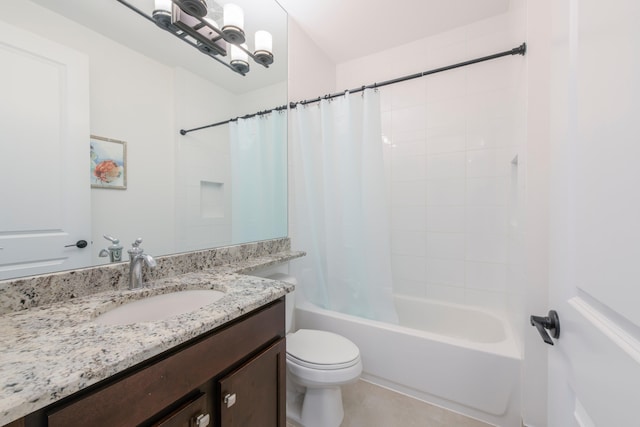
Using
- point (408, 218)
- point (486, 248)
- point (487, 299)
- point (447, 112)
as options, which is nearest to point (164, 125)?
point (408, 218)

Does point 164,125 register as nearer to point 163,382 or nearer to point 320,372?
point 163,382

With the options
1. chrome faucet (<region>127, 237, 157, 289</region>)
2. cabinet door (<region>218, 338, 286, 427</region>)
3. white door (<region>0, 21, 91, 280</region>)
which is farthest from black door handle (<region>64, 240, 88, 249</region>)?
cabinet door (<region>218, 338, 286, 427</region>)

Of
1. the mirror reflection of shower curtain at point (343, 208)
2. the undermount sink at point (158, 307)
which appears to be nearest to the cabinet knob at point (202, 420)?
the undermount sink at point (158, 307)

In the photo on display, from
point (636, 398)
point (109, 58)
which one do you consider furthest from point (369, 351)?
point (109, 58)

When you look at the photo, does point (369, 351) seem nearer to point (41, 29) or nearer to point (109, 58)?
→ point (109, 58)

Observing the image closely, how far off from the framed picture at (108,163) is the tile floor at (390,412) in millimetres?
1499

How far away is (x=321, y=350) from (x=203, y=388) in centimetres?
77

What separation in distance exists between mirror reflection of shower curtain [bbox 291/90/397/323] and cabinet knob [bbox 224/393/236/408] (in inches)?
45.2

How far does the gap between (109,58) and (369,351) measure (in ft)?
6.57

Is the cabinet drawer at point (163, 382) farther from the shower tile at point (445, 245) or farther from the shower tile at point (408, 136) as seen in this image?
the shower tile at point (408, 136)

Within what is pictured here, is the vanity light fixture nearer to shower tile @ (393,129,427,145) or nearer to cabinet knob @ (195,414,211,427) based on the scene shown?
shower tile @ (393,129,427,145)

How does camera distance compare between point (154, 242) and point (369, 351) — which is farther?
point (369, 351)

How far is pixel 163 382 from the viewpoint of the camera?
0.58 meters

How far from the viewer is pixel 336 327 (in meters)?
1.71
